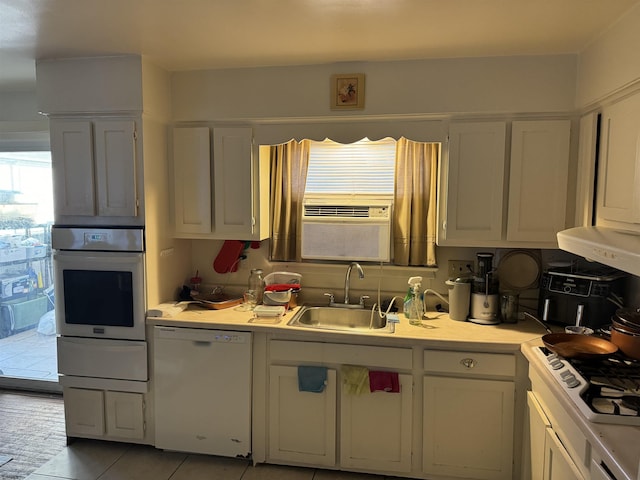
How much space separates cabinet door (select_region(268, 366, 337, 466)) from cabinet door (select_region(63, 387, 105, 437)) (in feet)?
3.59

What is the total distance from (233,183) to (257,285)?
0.70m

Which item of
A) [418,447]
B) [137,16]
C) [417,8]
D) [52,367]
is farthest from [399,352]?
[52,367]

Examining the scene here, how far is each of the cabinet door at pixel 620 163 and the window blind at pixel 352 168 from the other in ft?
3.94

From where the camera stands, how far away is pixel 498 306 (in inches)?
103

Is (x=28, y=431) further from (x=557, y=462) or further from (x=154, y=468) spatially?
(x=557, y=462)

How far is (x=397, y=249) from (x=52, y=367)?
294cm

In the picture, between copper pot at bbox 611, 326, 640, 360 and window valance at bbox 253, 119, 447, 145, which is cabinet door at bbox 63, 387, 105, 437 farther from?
copper pot at bbox 611, 326, 640, 360

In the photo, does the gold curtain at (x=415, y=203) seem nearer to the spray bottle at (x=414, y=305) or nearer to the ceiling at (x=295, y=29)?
the spray bottle at (x=414, y=305)

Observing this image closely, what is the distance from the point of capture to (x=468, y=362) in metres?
2.32

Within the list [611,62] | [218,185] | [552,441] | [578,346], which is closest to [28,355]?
[218,185]

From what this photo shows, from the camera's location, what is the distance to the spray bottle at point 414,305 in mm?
2631

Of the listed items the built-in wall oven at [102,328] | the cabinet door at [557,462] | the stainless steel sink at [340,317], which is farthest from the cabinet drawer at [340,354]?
the built-in wall oven at [102,328]

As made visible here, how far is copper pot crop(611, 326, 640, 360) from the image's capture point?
1875mm

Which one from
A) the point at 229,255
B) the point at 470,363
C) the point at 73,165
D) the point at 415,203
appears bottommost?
the point at 470,363
